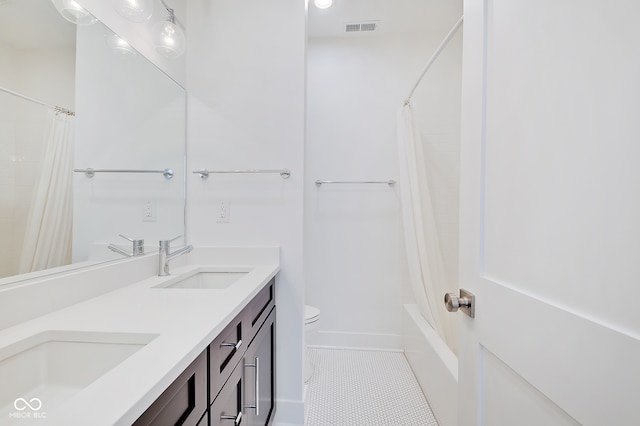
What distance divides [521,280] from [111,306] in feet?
3.95

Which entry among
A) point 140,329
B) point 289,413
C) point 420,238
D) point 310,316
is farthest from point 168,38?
point 289,413

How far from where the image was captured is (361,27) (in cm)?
227

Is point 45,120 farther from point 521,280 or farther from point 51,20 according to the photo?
point 521,280

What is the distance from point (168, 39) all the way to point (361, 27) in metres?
1.61

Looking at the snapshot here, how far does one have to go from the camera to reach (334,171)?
7.95 feet

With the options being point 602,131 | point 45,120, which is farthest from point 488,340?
point 45,120

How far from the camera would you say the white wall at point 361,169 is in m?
2.36

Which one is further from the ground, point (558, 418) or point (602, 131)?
point (602, 131)

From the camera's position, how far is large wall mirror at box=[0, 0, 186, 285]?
2.55 feet

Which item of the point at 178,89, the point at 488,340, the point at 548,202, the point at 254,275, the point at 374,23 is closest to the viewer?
the point at 548,202

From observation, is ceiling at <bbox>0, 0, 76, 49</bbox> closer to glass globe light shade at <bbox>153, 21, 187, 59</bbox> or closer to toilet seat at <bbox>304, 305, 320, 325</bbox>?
glass globe light shade at <bbox>153, 21, 187, 59</bbox>

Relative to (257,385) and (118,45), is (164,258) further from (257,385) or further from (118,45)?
(118,45)

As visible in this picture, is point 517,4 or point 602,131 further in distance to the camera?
point 517,4

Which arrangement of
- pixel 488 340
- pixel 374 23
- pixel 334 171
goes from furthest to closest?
pixel 334 171 < pixel 374 23 < pixel 488 340
